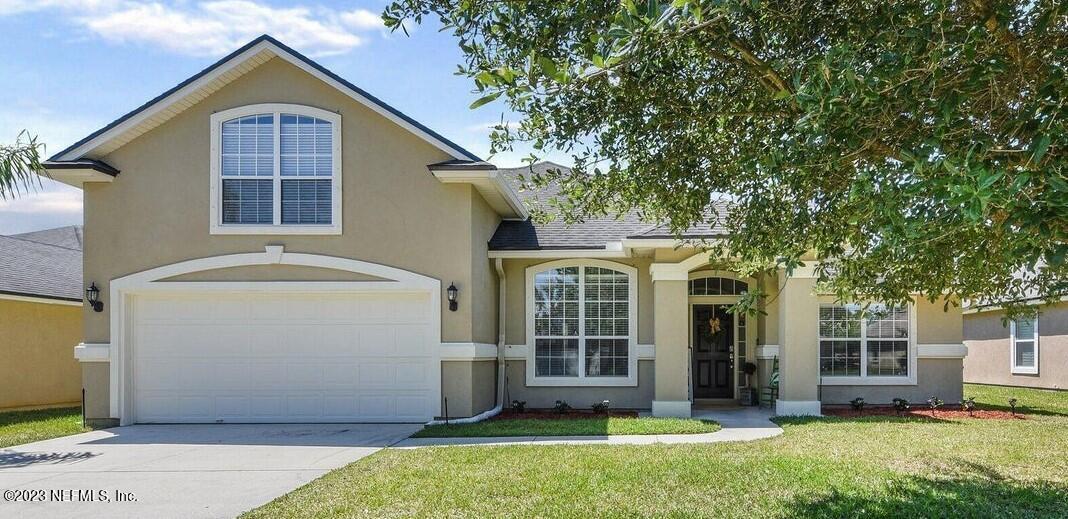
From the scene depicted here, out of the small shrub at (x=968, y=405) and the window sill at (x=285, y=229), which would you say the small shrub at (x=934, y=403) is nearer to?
the small shrub at (x=968, y=405)

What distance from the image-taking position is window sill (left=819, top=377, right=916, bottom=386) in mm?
14445

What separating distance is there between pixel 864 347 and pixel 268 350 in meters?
10.4

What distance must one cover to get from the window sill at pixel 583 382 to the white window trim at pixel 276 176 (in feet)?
14.8

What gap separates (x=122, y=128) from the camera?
39.6 ft

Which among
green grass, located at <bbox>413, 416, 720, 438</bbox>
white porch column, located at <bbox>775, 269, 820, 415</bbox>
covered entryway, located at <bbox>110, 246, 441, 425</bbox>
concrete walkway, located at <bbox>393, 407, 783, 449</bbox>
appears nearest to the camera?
concrete walkway, located at <bbox>393, 407, 783, 449</bbox>

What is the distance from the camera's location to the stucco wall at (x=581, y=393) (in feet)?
46.8

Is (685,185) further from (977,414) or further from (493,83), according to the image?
(977,414)

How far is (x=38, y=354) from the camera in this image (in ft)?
53.2

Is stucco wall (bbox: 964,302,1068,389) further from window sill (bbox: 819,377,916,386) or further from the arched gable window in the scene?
the arched gable window

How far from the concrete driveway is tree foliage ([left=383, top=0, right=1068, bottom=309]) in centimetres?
395

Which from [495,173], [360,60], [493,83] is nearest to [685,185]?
[493,83]

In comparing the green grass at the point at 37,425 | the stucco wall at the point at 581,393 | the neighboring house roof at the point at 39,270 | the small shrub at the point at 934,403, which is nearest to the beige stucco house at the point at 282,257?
the green grass at the point at 37,425

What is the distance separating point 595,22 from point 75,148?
9.72 m

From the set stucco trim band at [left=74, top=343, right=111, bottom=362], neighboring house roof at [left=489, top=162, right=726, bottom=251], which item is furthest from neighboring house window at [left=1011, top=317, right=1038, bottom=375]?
stucco trim band at [left=74, top=343, right=111, bottom=362]
